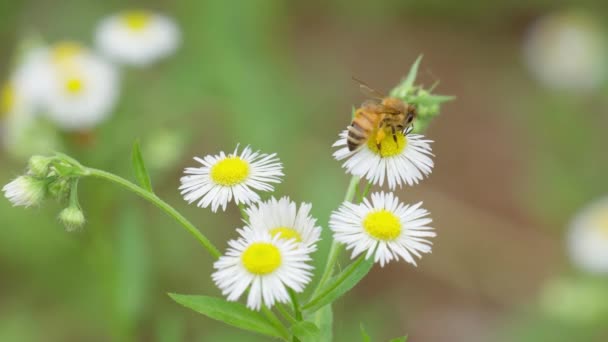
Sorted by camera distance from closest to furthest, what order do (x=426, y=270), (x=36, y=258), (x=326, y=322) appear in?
1. (x=326, y=322)
2. (x=36, y=258)
3. (x=426, y=270)

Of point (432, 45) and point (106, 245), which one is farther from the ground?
point (432, 45)

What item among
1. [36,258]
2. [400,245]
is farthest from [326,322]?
[36,258]

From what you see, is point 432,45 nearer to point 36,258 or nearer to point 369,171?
point 36,258

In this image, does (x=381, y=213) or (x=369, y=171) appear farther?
(x=369, y=171)

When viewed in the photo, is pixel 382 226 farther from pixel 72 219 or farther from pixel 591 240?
pixel 591 240

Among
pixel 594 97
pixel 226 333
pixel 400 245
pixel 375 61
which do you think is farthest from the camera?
pixel 375 61

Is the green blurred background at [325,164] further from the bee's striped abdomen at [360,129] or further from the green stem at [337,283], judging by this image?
the bee's striped abdomen at [360,129]

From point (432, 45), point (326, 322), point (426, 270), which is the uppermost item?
point (432, 45)

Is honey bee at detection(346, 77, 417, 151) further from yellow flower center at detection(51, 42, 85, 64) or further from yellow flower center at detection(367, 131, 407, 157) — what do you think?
yellow flower center at detection(51, 42, 85, 64)
